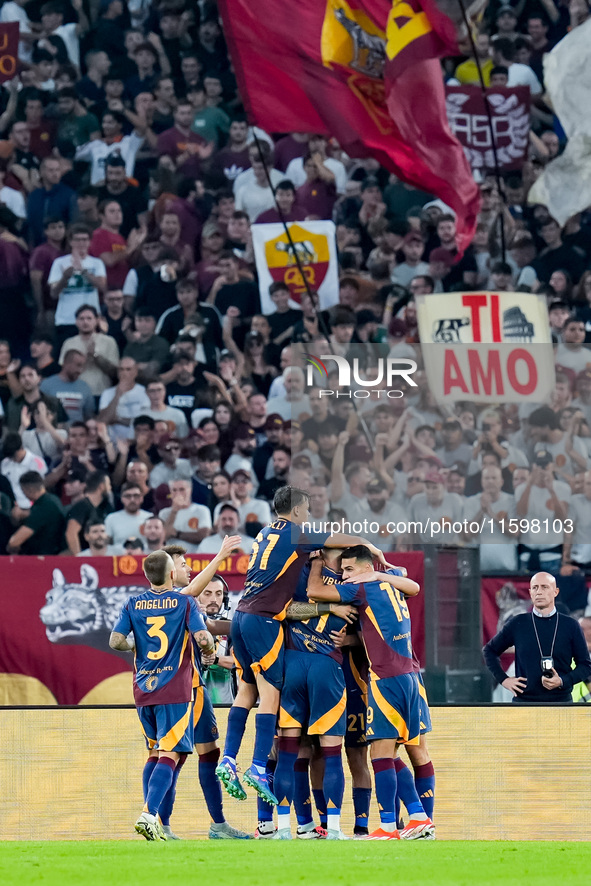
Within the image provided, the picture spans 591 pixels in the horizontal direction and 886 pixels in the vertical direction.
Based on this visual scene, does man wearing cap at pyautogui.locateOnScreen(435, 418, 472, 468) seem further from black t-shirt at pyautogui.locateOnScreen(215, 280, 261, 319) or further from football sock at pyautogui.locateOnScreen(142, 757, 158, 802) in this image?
black t-shirt at pyautogui.locateOnScreen(215, 280, 261, 319)

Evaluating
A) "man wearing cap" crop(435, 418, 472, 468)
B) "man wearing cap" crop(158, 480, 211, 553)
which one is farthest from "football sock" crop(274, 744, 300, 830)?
"man wearing cap" crop(158, 480, 211, 553)

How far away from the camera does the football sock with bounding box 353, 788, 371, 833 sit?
27.9 ft

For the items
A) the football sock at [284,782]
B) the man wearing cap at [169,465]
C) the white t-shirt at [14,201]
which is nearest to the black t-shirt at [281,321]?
the man wearing cap at [169,465]

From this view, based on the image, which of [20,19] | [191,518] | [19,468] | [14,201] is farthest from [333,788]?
[20,19]

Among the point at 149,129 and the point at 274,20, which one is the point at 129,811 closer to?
the point at 149,129

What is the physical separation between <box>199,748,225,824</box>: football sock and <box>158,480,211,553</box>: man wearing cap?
4.05m

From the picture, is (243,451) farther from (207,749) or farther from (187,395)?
(207,749)

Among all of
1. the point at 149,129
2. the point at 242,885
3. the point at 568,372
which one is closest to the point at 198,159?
the point at 149,129

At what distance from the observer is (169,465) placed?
531 inches

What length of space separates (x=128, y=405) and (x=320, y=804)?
245 inches

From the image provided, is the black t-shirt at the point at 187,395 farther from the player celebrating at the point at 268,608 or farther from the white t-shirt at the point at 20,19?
the player celebrating at the point at 268,608

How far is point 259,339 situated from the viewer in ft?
47.0

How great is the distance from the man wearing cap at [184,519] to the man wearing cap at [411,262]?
3.56 meters

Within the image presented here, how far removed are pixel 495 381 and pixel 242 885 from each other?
496 centimetres
